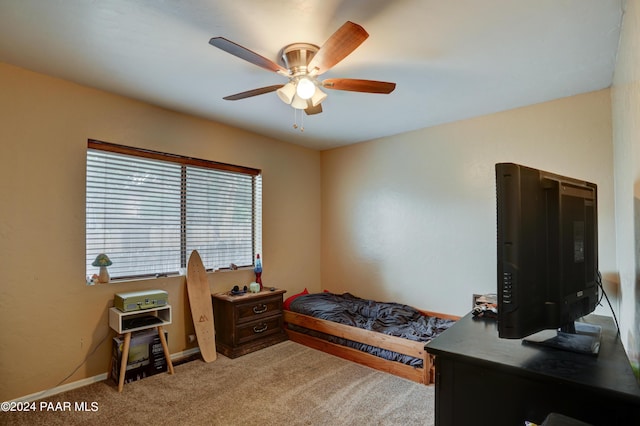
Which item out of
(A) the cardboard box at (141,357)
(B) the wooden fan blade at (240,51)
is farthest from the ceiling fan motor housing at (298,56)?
(A) the cardboard box at (141,357)

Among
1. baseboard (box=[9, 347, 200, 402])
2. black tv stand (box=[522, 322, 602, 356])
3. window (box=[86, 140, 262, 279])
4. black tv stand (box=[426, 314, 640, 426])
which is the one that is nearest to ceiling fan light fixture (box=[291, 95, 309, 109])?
window (box=[86, 140, 262, 279])

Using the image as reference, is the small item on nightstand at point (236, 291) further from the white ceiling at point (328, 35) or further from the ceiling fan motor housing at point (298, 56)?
the ceiling fan motor housing at point (298, 56)

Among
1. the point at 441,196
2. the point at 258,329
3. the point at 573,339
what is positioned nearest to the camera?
the point at 573,339

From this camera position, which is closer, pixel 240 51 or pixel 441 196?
pixel 240 51

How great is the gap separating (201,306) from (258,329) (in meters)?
0.63

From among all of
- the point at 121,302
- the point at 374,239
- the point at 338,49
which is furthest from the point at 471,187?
the point at 121,302

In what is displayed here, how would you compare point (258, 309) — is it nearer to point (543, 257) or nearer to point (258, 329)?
point (258, 329)

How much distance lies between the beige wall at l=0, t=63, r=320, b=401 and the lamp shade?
0.39 ft

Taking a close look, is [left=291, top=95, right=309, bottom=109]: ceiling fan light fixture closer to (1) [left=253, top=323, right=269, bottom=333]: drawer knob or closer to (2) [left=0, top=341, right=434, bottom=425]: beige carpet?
(2) [left=0, top=341, right=434, bottom=425]: beige carpet

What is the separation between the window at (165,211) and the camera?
2.81 metres

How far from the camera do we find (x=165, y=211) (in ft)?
10.5

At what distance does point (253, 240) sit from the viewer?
3980 mm

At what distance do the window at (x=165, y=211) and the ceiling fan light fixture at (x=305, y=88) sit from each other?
69.8 inches

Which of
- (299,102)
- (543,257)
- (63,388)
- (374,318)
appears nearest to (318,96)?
(299,102)
